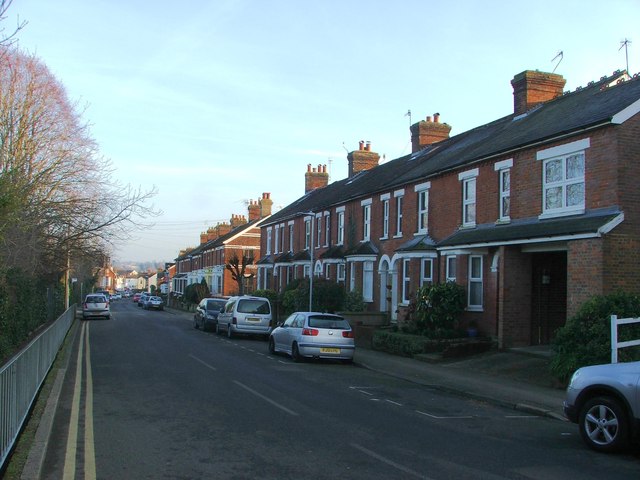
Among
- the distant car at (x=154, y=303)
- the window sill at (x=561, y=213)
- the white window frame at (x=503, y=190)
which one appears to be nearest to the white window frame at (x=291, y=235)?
the white window frame at (x=503, y=190)

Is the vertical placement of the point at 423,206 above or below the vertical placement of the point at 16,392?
above

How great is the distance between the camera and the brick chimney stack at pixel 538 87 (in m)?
23.3

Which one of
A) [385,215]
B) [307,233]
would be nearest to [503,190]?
[385,215]

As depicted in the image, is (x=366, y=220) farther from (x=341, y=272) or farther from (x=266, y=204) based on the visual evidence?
(x=266, y=204)

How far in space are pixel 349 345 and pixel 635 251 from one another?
789 centimetres

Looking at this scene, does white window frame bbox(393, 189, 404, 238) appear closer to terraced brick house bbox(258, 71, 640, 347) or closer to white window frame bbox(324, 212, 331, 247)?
terraced brick house bbox(258, 71, 640, 347)

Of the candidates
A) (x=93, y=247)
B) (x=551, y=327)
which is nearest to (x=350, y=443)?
Answer: (x=551, y=327)

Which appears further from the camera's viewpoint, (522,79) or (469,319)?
(522,79)

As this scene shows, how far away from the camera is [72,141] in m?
21.1

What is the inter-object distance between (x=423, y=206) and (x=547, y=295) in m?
7.21

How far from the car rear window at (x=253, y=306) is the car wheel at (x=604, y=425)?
18505 mm

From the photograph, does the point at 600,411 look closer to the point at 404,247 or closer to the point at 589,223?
the point at 589,223

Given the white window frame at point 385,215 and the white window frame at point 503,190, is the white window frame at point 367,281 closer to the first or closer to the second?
the white window frame at point 385,215

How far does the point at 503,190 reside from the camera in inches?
759
